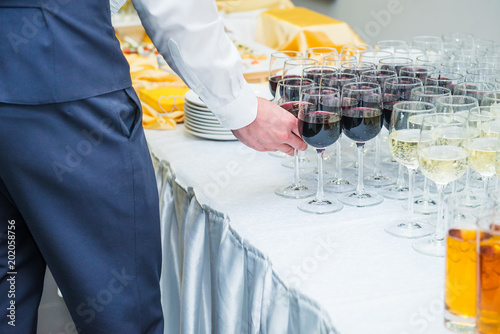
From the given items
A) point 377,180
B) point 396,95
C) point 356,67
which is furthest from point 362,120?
point 356,67

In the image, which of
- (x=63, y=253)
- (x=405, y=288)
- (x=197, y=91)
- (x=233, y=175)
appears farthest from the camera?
(x=233, y=175)

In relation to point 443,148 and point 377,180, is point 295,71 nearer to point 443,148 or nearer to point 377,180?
point 377,180

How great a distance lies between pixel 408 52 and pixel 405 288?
101 cm

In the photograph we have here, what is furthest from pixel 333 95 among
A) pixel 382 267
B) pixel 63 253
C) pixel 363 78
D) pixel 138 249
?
pixel 63 253

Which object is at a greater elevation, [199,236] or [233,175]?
[233,175]

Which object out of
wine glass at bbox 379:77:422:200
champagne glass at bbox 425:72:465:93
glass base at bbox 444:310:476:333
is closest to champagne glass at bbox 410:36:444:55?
champagne glass at bbox 425:72:465:93

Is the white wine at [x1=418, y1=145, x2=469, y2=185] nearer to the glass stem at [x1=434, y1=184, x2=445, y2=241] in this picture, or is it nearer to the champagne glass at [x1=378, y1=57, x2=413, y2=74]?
the glass stem at [x1=434, y1=184, x2=445, y2=241]

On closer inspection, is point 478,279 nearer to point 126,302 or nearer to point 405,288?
point 405,288

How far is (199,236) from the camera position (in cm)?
148

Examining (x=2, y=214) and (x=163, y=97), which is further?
(x=163, y=97)

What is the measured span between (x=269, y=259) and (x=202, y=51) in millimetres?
458

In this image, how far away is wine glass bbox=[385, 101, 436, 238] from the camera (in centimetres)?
116

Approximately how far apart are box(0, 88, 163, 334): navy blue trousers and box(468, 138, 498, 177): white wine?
24.8 inches

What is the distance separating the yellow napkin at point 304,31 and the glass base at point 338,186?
66.0 inches
